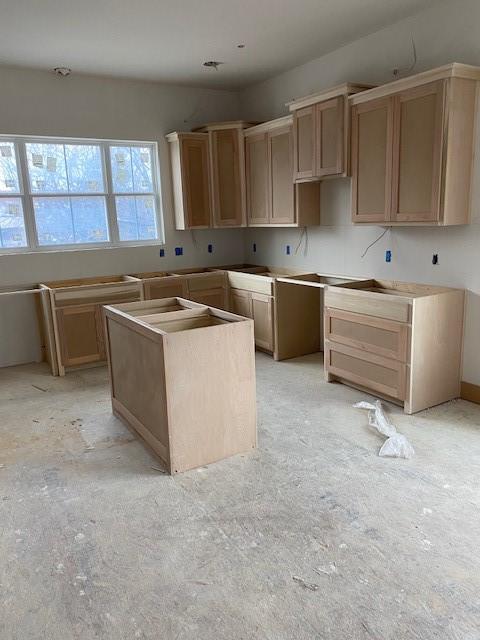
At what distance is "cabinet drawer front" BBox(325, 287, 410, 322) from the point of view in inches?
141

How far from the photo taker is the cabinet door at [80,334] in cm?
489

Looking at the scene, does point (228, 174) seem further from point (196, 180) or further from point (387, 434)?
point (387, 434)

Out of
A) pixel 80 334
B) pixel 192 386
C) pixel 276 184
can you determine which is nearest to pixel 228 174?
pixel 276 184

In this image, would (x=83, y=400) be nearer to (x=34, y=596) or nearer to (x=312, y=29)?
(x=34, y=596)

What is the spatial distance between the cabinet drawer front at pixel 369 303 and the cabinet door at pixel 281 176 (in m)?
1.18

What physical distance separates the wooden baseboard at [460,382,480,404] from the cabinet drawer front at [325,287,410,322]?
84cm

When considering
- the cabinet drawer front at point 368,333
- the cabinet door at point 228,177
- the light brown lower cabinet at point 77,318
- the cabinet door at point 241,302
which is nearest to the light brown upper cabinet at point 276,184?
the cabinet door at point 228,177

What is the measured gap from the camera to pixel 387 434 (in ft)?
10.7

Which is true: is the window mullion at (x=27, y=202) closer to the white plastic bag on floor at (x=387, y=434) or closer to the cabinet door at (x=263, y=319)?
the cabinet door at (x=263, y=319)

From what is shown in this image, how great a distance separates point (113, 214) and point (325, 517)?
14.1 feet

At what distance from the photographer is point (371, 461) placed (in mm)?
2979

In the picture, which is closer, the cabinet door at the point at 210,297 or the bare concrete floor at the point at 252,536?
the bare concrete floor at the point at 252,536

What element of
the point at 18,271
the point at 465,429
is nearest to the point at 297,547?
the point at 465,429

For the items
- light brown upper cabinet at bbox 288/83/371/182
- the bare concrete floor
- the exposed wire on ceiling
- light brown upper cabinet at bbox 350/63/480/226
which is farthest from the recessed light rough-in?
the bare concrete floor
